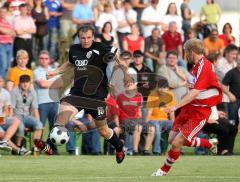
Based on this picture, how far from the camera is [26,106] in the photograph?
19.4 meters

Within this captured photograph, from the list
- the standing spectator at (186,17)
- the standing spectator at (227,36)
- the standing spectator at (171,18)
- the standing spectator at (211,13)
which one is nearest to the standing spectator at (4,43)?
the standing spectator at (171,18)

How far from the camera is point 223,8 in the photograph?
103ft

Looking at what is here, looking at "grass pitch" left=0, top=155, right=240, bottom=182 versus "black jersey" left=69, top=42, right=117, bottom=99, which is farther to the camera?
"black jersey" left=69, top=42, right=117, bottom=99

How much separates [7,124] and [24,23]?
439cm

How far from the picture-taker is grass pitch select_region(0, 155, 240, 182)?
13747 millimetres

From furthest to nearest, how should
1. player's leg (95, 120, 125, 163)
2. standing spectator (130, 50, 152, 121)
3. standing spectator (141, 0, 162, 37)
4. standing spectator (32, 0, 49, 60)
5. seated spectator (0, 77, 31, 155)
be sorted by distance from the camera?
standing spectator (141, 0, 162, 37), standing spectator (32, 0, 49, 60), standing spectator (130, 50, 152, 121), seated spectator (0, 77, 31, 155), player's leg (95, 120, 125, 163)

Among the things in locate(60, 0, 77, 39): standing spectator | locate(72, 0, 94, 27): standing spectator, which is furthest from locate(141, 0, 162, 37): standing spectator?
locate(60, 0, 77, 39): standing spectator

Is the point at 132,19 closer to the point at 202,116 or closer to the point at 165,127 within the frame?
the point at 165,127

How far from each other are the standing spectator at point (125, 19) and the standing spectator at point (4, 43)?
11.0ft

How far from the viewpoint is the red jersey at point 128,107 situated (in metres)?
19.7

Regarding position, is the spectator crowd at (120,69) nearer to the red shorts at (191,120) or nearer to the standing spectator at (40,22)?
the standing spectator at (40,22)

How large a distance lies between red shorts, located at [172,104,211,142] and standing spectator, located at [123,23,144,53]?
9.33 metres

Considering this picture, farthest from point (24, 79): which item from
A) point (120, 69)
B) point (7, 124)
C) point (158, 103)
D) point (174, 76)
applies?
point (174, 76)

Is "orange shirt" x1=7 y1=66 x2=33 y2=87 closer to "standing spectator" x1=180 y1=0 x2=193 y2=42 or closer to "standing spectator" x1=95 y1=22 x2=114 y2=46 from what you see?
"standing spectator" x1=95 y1=22 x2=114 y2=46
